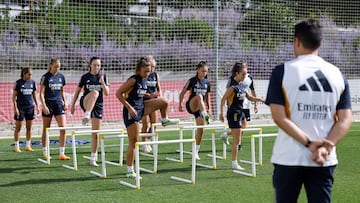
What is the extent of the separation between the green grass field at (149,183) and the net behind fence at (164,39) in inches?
257

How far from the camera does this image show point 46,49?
18.4 meters

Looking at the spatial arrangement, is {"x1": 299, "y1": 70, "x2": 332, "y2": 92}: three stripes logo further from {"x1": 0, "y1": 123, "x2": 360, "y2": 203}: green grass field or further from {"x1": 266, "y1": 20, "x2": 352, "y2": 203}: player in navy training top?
{"x1": 0, "y1": 123, "x2": 360, "y2": 203}: green grass field

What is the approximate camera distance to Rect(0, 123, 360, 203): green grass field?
724 cm

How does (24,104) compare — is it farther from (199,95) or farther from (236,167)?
(236,167)

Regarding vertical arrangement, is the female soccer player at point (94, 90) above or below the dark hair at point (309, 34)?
below

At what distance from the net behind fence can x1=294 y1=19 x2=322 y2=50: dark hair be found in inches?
510

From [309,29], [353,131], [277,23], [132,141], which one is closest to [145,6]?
[277,23]

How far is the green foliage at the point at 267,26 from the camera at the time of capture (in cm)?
2122

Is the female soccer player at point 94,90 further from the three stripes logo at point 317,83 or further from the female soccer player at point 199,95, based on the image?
the three stripes logo at point 317,83

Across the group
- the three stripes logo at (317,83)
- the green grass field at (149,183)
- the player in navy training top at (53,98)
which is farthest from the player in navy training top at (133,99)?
the three stripes logo at (317,83)

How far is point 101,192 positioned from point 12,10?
12332 mm

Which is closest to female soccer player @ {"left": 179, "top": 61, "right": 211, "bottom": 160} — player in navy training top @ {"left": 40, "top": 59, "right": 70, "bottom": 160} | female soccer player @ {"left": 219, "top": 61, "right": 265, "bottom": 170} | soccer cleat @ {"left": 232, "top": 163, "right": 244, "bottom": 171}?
female soccer player @ {"left": 219, "top": 61, "right": 265, "bottom": 170}

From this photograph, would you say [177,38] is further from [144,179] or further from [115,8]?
[144,179]

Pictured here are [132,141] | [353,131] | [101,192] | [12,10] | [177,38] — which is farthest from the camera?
[177,38]
